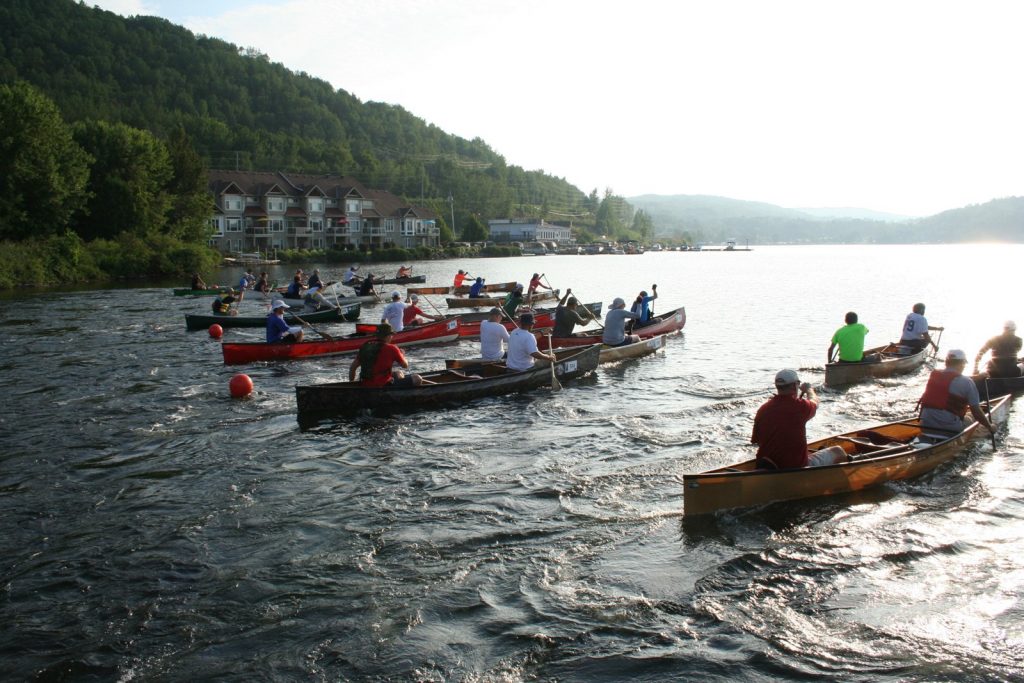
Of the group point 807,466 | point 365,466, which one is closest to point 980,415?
point 807,466

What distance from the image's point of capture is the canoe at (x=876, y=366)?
1719 centimetres

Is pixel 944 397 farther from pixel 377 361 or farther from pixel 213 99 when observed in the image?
pixel 213 99

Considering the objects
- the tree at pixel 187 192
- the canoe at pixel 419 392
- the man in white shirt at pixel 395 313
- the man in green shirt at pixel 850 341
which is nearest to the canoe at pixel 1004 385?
the man in green shirt at pixel 850 341

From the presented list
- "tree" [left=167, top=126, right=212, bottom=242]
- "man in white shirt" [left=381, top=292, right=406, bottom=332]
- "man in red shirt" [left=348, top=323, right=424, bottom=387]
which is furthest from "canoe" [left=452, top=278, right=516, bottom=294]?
"tree" [left=167, top=126, right=212, bottom=242]

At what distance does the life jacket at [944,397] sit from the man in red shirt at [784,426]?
3.00 metres

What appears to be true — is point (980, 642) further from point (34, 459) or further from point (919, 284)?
point (919, 284)

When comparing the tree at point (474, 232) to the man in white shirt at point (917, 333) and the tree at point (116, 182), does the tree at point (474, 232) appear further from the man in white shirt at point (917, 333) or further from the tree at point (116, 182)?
Result: the man in white shirt at point (917, 333)

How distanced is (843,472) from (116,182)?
201 feet

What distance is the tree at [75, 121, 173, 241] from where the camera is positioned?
57.8m

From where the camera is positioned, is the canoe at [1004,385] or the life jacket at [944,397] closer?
the life jacket at [944,397]

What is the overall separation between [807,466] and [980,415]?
3611 millimetres

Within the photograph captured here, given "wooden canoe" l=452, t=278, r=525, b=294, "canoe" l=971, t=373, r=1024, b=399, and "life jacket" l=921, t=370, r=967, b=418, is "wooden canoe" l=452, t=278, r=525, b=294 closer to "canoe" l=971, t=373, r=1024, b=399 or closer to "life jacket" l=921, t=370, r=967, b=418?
"canoe" l=971, t=373, r=1024, b=399

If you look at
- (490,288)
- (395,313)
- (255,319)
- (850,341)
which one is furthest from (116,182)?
(850,341)

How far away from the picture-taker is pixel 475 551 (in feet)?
27.9
